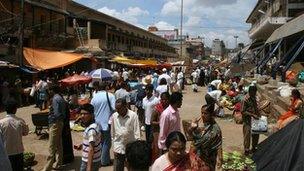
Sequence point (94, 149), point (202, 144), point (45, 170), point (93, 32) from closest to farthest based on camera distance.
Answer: point (202, 144) → point (94, 149) → point (45, 170) → point (93, 32)

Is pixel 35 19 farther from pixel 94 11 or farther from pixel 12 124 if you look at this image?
pixel 12 124

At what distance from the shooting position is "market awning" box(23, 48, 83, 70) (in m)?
26.6

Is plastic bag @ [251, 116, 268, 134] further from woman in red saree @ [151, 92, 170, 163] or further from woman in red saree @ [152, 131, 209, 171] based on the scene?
woman in red saree @ [152, 131, 209, 171]

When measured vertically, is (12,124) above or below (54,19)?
below

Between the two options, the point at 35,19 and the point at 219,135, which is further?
the point at 35,19

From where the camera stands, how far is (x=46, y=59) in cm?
2742

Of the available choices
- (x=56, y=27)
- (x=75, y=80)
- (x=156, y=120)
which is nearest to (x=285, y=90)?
(x=75, y=80)

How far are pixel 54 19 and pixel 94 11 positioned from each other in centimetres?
1419

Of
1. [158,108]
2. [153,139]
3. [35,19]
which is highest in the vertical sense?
[35,19]

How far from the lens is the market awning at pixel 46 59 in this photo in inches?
1046

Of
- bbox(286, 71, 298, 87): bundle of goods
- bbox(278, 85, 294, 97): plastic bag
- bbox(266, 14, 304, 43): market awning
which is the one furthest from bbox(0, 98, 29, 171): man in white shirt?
bbox(266, 14, 304, 43): market awning

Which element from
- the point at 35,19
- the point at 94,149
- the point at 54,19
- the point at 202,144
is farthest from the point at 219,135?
the point at 54,19

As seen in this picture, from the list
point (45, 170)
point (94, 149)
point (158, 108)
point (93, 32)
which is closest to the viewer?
point (94, 149)

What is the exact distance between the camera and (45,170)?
9883 millimetres
